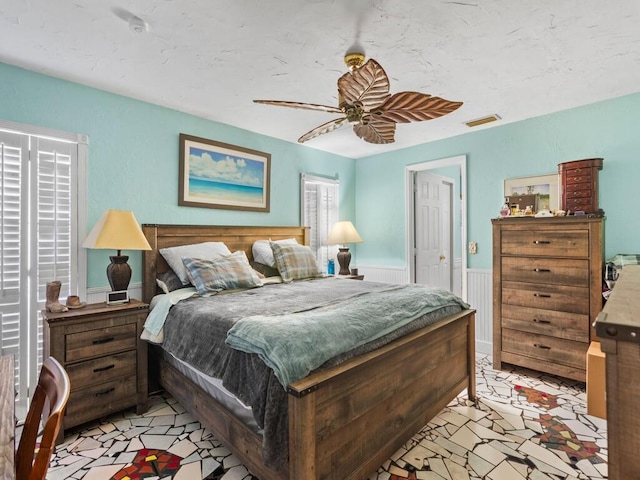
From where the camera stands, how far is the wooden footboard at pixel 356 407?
1376 millimetres

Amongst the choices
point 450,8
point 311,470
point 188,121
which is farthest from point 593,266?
point 188,121

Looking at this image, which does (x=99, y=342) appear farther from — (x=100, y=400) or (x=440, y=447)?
(x=440, y=447)

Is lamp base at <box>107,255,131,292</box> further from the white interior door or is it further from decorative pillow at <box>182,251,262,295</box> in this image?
the white interior door

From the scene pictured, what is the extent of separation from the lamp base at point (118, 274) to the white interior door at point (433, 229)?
3.39 meters

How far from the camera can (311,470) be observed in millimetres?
1365

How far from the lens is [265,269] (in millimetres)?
3506

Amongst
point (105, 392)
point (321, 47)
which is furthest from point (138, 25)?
point (105, 392)

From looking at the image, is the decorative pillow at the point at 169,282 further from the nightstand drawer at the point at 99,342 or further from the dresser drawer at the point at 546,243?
the dresser drawer at the point at 546,243

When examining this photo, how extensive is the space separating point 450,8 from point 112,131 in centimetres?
265

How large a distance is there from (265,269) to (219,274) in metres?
0.84

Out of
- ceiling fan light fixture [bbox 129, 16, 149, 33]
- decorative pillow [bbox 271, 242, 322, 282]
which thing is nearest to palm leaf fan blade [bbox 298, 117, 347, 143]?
ceiling fan light fixture [bbox 129, 16, 149, 33]

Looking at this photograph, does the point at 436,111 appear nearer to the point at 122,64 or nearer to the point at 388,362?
the point at 388,362

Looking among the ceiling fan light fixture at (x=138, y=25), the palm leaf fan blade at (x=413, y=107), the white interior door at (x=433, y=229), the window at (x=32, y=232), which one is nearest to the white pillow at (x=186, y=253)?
the window at (x=32, y=232)

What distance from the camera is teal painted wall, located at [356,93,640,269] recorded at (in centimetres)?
289
